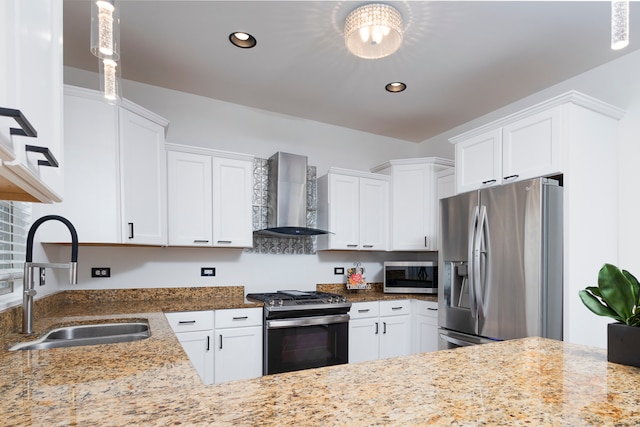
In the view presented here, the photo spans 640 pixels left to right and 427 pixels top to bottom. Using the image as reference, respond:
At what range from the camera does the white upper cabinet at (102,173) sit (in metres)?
2.27

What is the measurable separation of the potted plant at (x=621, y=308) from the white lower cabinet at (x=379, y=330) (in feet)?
7.52

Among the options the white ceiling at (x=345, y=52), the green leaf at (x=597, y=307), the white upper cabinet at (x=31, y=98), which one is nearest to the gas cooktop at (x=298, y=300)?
the white ceiling at (x=345, y=52)

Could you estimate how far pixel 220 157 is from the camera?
311 cm

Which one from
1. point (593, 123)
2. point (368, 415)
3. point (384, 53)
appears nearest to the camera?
point (368, 415)

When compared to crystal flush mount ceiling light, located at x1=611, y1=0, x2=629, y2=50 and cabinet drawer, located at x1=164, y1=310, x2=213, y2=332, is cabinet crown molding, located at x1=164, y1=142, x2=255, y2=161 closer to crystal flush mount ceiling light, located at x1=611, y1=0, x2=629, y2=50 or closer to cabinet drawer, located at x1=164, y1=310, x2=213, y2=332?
cabinet drawer, located at x1=164, y1=310, x2=213, y2=332

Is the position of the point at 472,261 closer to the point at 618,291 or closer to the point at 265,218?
the point at 618,291

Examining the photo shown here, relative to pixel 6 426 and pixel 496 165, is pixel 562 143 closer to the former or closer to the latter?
pixel 496 165

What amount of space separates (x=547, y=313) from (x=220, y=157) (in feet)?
8.57

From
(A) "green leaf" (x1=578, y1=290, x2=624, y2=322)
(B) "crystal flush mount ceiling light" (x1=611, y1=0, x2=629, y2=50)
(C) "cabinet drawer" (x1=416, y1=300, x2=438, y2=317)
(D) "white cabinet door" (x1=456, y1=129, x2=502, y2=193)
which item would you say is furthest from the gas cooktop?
(B) "crystal flush mount ceiling light" (x1=611, y1=0, x2=629, y2=50)

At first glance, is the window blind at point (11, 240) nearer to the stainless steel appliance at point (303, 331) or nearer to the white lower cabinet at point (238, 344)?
the white lower cabinet at point (238, 344)

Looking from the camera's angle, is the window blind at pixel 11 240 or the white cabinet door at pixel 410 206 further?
the white cabinet door at pixel 410 206

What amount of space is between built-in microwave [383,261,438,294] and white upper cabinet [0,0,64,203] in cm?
316

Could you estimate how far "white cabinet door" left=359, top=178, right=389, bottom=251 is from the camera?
3750 millimetres

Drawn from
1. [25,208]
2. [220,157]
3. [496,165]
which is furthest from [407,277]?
[25,208]
